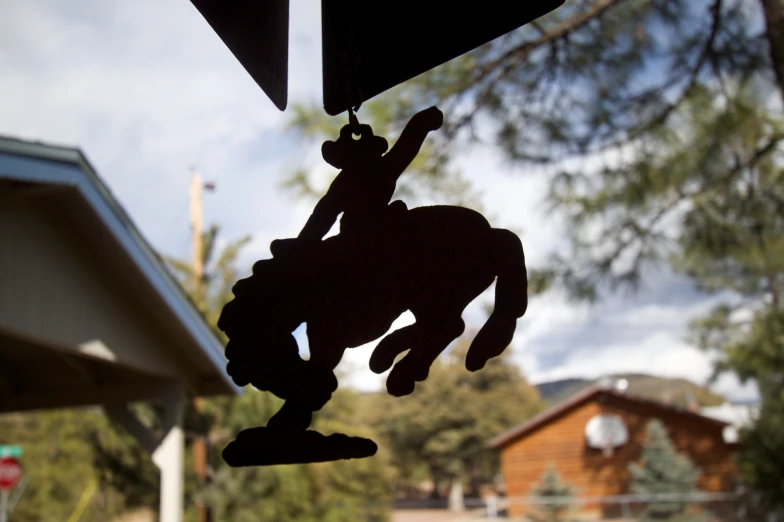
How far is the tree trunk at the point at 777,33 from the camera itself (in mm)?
3111

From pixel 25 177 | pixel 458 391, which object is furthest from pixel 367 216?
pixel 458 391

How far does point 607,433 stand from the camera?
1533 cm

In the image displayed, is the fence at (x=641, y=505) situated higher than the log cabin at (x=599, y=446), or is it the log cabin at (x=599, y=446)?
the log cabin at (x=599, y=446)

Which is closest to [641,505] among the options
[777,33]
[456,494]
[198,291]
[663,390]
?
[456,494]

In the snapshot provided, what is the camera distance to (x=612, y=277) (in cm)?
491

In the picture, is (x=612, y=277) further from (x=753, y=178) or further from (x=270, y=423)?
(x=270, y=423)

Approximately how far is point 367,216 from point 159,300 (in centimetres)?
336

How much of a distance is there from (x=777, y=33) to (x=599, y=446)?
13985 mm

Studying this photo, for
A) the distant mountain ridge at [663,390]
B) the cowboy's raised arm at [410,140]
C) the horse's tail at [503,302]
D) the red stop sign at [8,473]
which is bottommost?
the horse's tail at [503,302]

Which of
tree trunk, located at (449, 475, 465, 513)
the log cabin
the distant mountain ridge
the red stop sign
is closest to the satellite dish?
the log cabin

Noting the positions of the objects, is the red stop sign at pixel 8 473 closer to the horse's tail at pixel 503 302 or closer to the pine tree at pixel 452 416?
the horse's tail at pixel 503 302

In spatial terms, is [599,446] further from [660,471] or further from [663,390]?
[663,390]

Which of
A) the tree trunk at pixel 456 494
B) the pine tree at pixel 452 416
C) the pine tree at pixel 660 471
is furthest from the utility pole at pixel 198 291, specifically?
the tree trunk at pixel 456 494

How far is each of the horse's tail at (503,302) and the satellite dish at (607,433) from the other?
15.9m
